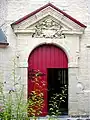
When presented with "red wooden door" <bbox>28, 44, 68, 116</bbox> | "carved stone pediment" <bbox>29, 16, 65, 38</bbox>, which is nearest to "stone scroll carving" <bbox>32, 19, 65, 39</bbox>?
"carved stone pediment" <bbox>29, 16, 65, 38</bbox>

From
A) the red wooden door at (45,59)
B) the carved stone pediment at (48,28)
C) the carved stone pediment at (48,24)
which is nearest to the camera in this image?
the carved stone pediment at (48,24)

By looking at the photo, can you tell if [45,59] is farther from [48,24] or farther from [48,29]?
[48,24]

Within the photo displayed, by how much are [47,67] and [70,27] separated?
1.83 meters

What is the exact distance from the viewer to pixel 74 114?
12.7m

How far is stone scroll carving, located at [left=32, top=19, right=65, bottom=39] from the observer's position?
12570 mm

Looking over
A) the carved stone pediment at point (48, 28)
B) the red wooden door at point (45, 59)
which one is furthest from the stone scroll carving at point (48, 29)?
the red wooden door at point (45, 59)

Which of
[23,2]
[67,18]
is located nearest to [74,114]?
[67,18]

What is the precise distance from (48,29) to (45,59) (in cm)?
120

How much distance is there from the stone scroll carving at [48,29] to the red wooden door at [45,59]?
485mm

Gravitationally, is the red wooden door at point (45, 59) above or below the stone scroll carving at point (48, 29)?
below

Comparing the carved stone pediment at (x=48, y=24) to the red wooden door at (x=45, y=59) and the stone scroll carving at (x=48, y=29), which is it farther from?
the red wooden door at (x=45, y=59)

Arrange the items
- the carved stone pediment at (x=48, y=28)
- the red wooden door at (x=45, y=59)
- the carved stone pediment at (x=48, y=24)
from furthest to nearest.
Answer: the red wooden door at (x=45, y=59)
the carved stone pediment at (x=48, y=28)
the carved stone pediment at (x=48, y=24)

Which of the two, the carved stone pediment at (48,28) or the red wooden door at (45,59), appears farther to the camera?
the red wooden door at (45,59)

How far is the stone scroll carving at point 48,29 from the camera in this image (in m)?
12.6
